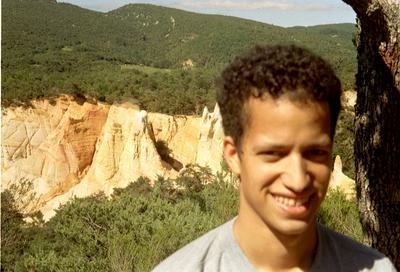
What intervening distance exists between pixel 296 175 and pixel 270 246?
18 cm

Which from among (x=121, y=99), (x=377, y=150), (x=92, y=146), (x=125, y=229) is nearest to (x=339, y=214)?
(x=125, y=229)

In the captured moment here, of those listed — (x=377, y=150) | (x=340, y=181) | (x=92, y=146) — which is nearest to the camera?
(x=377, y=150)

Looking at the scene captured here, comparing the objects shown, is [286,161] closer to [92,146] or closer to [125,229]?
[125,229]

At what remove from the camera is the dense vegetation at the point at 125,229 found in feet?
29.2

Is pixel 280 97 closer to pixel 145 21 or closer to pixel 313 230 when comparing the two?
pixel 313 230

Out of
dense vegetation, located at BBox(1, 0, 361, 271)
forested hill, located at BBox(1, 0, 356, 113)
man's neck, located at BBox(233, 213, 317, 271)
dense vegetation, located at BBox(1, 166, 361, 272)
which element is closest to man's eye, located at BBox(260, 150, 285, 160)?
man's neck, located at BBox(233, 213, 317, 271)

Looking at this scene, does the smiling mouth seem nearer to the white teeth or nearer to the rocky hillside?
the white teeth

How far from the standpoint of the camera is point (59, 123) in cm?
2052

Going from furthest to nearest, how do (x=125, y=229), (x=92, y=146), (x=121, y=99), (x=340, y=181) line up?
(x=121, y=99)
(x=92, y=146)
(x=340, y=181)
(x=125, y=229)

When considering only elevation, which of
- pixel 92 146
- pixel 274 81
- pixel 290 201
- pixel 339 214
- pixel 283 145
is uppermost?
pixel 274 81

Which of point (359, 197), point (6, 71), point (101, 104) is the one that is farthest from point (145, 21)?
point (359, 197)

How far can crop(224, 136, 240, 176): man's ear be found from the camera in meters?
1.23

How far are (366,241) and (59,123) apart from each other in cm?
1894

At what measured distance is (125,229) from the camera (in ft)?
35.1
